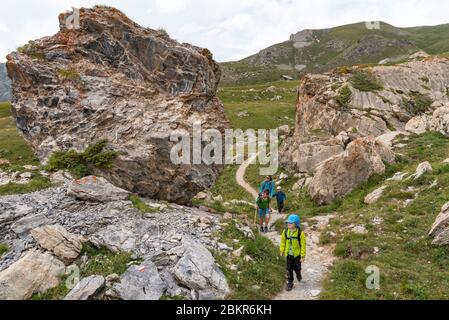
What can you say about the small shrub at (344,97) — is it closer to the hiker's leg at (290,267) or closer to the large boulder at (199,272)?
the hiker's leg at (290,267)

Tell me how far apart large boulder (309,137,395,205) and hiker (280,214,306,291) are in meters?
13.1

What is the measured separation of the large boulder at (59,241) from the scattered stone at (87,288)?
5.64ft

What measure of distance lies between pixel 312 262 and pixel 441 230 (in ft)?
19.3

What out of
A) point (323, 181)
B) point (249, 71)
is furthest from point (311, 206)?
point (249, 71)

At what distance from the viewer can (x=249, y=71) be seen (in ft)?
626

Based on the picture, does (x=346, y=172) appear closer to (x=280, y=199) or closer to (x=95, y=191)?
(x=280, y=199)

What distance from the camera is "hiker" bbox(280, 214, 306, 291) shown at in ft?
45.5

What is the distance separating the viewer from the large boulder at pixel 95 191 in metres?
18.0

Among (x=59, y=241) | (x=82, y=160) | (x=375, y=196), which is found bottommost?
(x=59, y=241)

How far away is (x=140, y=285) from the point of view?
490 inches

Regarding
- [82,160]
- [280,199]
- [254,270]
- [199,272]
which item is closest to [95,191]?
[82,160]
